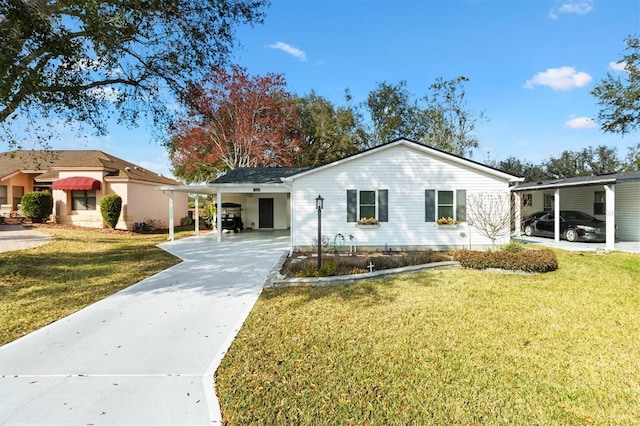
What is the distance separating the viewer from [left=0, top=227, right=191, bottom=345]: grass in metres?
5.40

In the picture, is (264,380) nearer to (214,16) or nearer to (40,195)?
(214,16)

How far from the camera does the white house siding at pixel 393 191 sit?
1204cm

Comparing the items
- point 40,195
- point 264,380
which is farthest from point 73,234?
point 264,380

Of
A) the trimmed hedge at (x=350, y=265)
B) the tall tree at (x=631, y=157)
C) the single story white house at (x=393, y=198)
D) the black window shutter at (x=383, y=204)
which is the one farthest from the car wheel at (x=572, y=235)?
the tall tree at (x=631, y=157)

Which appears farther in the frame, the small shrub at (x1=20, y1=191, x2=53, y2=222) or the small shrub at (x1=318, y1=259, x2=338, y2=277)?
the small shrub at (x1=20, y1=191, x2=53, y2=222)

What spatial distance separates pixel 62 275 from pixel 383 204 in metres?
10.00

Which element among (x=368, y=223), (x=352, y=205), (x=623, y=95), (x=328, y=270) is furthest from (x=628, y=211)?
(x=328, y=270)

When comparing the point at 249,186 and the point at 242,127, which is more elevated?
the point at 242,127

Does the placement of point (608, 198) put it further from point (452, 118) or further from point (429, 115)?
point (429, 115)

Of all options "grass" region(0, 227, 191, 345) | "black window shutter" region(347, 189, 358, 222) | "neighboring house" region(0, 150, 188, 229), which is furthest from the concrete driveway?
"neighboring house" region(0, 150, 188, 229)

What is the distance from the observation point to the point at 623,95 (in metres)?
18.3

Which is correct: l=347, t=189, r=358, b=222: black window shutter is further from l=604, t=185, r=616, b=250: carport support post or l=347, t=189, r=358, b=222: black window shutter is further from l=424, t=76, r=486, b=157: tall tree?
l=424, t=76, r=486, b=157: tall tree

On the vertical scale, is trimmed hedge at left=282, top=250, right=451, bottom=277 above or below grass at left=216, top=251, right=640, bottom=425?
above

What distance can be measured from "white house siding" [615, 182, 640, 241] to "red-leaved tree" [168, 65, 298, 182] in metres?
20.0
